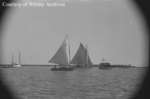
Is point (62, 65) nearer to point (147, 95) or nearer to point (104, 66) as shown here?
point (104, 66)

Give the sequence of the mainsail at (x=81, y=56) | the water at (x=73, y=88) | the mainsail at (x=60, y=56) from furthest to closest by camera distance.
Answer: the mainsail at (x=81, y=56) < the mainsail at (x=60, y=56) < the water at (x=73, y=88)

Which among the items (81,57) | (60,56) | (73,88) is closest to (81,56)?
(81,57)

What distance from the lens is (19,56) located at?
96.8 m

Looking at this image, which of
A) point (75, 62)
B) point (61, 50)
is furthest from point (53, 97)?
point (75, 62)

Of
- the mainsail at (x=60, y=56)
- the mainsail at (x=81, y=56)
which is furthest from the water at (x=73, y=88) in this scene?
the mainsail at (x=81, y=56)

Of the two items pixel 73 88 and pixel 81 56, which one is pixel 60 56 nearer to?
pixel 81 56

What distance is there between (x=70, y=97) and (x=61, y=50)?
101ft

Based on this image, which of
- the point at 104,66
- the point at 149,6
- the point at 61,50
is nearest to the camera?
the point at 149,6

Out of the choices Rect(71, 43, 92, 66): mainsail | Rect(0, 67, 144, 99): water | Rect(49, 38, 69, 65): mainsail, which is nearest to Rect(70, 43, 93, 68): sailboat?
Rect(71, 43, 92, 66): mainsail

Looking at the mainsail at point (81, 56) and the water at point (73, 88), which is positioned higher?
the mainsail at point (81, 56)

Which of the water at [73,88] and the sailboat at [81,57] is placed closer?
the water at [73,88]

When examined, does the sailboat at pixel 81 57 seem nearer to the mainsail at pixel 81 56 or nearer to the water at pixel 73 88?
the mainsail at pixel 81 56

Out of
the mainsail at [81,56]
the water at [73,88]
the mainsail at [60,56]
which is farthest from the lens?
the mainsail at [81,56]

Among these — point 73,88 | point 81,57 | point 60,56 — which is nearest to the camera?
point 73,88
